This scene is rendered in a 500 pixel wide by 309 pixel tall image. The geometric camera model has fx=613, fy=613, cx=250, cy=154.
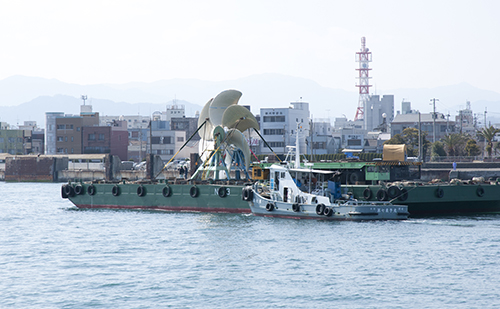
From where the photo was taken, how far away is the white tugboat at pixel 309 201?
38.6m

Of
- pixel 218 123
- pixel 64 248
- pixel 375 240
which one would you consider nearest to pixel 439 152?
pixel 218 123

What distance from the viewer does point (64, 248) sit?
112ft

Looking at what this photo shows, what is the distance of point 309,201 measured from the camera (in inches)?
1567

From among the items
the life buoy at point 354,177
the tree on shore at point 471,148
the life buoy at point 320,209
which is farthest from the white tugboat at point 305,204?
the tree on shore at point 471,148

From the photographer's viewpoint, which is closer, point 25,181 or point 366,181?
point 366,181

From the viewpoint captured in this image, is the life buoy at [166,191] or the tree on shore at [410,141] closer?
the life buoy at [166,191]

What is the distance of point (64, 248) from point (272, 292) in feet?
49.1

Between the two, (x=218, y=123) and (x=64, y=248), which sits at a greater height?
(x=218, y=123)

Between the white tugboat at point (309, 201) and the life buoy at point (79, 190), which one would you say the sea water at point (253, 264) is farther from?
the life buoy at point (79, 190)

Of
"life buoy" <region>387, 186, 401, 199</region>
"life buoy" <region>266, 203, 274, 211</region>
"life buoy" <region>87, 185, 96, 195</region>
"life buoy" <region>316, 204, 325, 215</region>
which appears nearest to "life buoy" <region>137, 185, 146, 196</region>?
"life buoy" <region>87, 185, 96, 195</region>

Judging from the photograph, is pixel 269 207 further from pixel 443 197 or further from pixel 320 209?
pixel 443 197

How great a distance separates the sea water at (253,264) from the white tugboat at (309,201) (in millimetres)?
639

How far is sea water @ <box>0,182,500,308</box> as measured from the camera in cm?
2344

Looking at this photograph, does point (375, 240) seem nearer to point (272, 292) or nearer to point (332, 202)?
point (332, 202)
